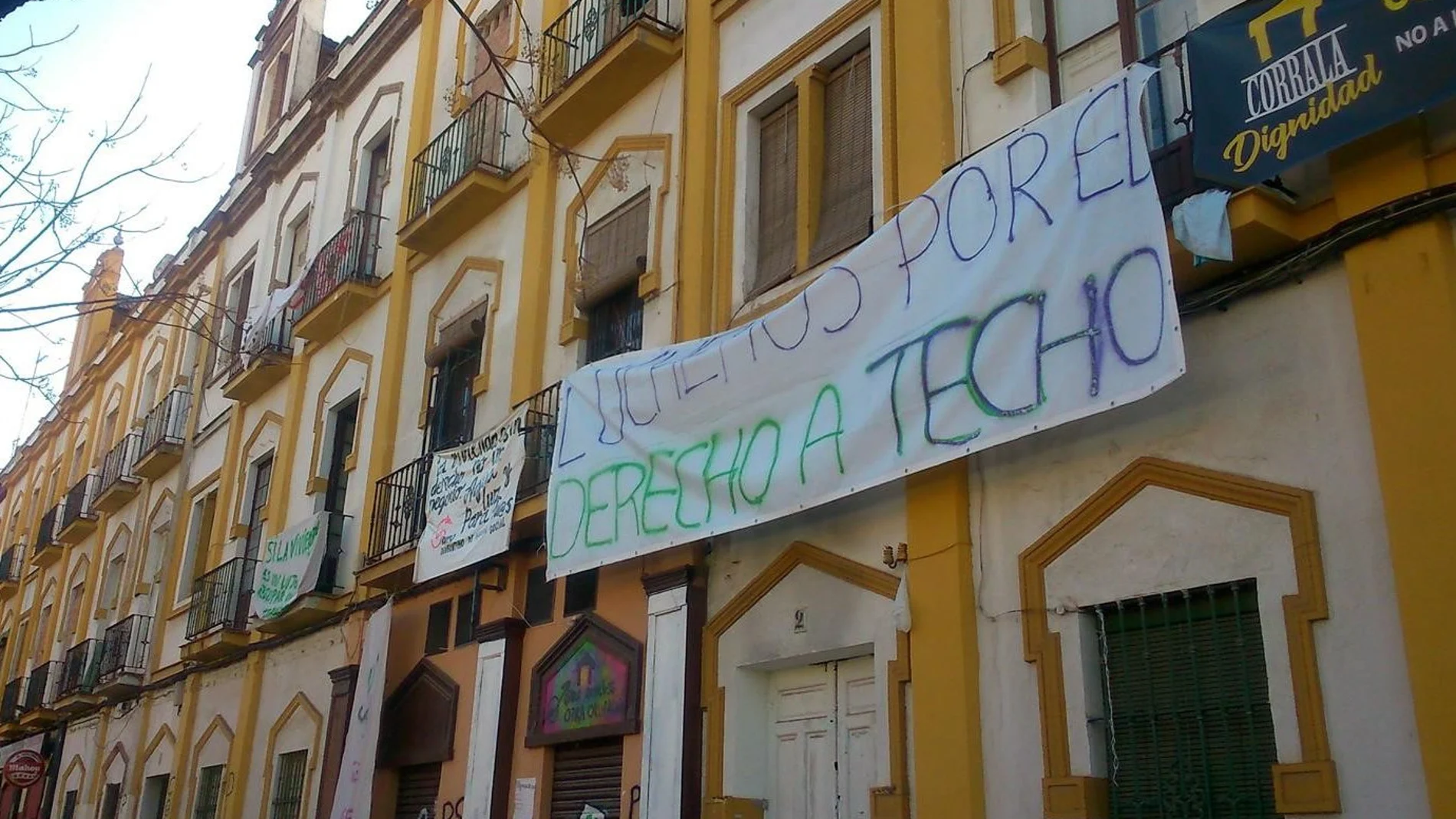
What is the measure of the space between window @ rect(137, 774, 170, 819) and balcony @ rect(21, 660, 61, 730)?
19.4ft

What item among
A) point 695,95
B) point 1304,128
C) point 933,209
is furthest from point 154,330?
point 1304,128

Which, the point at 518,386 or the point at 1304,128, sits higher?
the point at 518,386

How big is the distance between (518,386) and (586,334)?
2.80 feet

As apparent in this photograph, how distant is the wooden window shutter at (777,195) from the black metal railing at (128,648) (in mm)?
13801

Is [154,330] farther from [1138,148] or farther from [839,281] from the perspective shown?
[1138,148]

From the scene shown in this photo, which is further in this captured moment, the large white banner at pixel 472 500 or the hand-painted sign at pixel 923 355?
the large white banner at pixel 472 500

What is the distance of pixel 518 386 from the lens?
38.3 ft

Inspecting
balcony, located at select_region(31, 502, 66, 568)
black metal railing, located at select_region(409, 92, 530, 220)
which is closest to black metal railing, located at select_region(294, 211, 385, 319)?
black metal railing, located at select_region(409, 92, 530, 220)

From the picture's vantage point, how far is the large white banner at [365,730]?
37.9ft

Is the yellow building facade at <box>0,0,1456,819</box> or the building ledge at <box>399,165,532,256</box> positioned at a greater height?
the building ledge at <box>399,165,532,256</box>

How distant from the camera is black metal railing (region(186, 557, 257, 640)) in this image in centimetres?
1603

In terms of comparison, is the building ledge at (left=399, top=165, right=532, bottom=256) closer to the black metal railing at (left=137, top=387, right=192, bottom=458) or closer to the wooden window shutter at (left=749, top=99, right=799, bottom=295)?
the wooden window shutter at (left=749, top=99, right=799, bottom=295)

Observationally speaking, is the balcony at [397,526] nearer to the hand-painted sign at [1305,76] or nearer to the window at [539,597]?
the window at [539,597]

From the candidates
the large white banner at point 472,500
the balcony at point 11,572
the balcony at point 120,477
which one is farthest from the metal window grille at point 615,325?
the balcony at point 11,572
